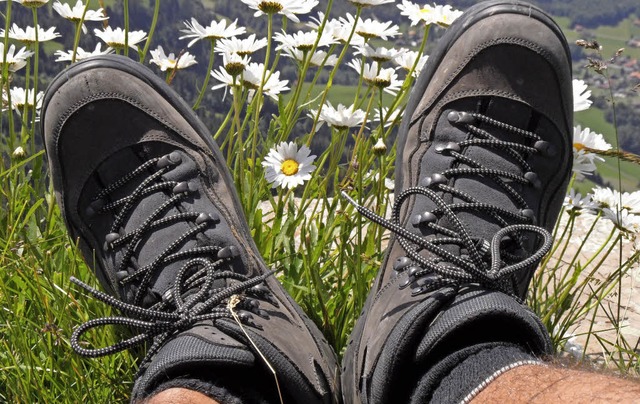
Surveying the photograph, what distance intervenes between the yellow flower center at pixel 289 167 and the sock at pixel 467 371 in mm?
814

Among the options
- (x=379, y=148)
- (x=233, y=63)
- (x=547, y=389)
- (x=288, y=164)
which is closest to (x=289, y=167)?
(x=288, y=164)

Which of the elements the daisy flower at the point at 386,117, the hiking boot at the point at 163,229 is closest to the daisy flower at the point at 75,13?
the hiking boot at the point at 163,229

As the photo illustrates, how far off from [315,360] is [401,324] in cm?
23

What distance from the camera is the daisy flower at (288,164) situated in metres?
2.11

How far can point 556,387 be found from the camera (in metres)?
1.23

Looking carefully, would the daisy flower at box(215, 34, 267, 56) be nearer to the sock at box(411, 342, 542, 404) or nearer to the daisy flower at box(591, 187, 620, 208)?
the daisy flower at box(591, 187, 620, 208)

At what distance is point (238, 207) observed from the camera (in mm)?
2119

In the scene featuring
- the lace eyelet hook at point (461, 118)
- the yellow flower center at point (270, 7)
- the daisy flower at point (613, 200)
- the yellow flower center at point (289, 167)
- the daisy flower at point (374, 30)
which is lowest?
the yellow flower center at point (289, 167)

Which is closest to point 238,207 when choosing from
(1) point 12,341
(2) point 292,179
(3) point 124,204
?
(2) point 292,179

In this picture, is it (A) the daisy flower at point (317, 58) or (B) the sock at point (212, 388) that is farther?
(A) the daisy flower at point (317, 58)

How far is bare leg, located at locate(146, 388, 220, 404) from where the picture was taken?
53.7 inches

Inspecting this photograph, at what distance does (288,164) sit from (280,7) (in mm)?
449

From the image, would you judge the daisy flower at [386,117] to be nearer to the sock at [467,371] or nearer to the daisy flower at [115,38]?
the daisy flower at [115,38]

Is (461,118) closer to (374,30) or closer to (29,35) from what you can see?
(374,30)
